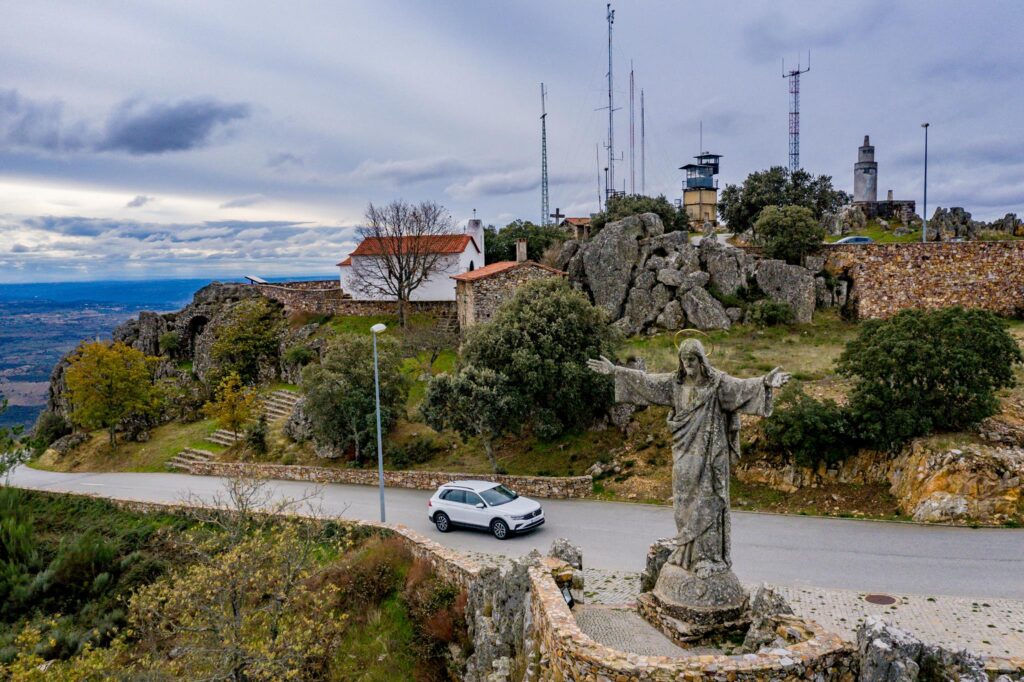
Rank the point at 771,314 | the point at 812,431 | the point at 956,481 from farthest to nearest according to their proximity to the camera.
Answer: the point at 771,314 < the point at 812,431 < the point at 956,481

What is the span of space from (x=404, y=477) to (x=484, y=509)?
A: 22.5 feet

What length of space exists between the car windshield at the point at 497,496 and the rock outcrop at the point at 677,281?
636 inches

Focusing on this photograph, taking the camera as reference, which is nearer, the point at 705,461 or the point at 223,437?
the point at 705,461

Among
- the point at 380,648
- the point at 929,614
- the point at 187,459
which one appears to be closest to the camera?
the point at 929,614

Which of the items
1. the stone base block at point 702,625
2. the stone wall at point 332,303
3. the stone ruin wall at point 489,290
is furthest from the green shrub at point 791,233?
the stone base block at point 702,625

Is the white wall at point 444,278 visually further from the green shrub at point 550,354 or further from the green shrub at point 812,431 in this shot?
the green shrub at point 812,431

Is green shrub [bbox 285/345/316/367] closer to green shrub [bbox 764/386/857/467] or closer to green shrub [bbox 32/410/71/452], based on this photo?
green shrub [bbox 32/410/71/452]

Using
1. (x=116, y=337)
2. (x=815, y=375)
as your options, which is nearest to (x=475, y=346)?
(x=815, y=375)

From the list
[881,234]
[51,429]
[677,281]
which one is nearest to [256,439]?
[677,281]

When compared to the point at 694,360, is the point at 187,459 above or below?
below

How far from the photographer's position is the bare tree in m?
43.0

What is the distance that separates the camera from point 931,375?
55.3 ft

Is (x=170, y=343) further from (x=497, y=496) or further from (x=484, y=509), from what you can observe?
(x=484, y=509)

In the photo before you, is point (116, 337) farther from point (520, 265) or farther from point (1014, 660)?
point (1014, 660)
